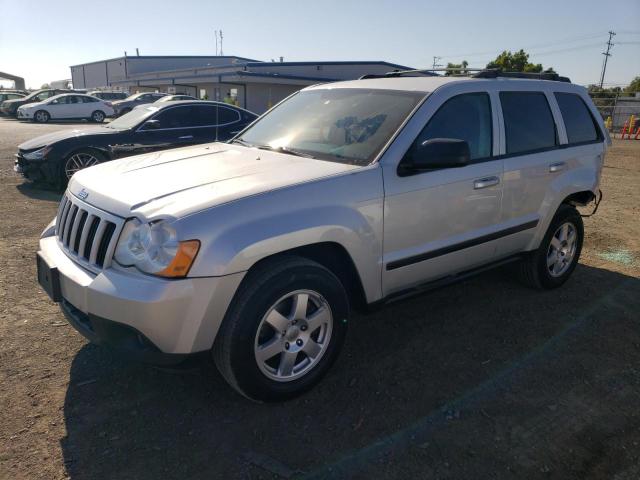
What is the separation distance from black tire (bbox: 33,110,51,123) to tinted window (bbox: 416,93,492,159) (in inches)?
1143

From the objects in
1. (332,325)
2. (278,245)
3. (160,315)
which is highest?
(278,245)

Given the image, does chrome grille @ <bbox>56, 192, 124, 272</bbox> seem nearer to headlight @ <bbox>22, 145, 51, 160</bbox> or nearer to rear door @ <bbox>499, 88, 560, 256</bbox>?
rear door @ <bbox>499, 88, 560, 256</bbox>

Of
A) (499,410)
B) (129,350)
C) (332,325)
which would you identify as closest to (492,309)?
(499,410)

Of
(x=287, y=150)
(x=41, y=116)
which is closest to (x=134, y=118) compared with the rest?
(x=287, y=150)

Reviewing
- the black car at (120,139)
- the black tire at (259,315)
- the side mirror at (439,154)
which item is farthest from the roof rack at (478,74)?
the black car at (120,139)

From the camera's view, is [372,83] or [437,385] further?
[372,83]

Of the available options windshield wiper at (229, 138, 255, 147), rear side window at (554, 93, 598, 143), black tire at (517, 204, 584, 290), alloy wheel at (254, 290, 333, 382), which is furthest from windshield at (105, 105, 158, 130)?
alloy wheel at (254, 290, 333, 382)

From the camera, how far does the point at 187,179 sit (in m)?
3.07

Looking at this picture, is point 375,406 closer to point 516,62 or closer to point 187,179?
point 187,179

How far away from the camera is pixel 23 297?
435cm

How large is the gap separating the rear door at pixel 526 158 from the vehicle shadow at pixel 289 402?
814 millimetres

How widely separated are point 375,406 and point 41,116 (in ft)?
98.3

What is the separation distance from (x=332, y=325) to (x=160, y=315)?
108 centimetres

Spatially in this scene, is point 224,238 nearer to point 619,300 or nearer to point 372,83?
point 372,83
